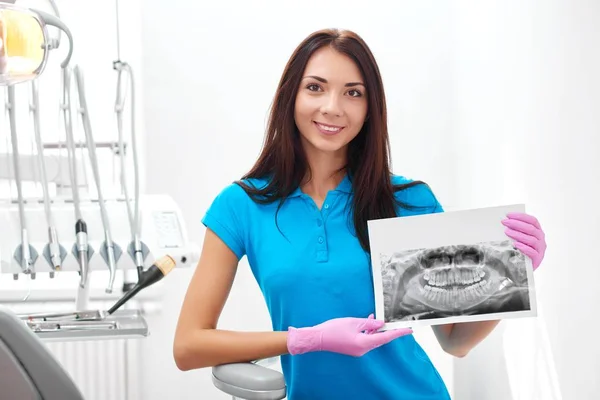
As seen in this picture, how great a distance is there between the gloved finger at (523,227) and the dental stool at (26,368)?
83 centimetres

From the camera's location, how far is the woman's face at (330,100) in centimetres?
182

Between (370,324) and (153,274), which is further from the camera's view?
(153,274)

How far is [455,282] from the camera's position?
64.4 inches

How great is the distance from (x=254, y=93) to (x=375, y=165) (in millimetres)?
1657

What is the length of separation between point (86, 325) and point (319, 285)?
90 centimetres

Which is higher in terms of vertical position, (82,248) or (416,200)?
(416,200)

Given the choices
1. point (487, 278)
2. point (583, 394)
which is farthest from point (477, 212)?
point (583, 394)

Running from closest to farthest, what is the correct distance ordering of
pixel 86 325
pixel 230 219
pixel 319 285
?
1. pixel 319 285
2. pixel 230 219
3. pixel 86 325

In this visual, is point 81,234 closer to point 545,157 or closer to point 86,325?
point 86,325

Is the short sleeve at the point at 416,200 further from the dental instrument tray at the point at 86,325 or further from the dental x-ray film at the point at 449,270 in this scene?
the dental instrument tray at the point at 86,325

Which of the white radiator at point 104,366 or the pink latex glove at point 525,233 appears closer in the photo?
the pink latex glove at point 525,233

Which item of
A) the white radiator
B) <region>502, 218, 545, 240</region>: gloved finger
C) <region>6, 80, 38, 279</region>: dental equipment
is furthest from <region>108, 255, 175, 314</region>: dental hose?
<region>502, 218, 545, 240</region>: gloved finger

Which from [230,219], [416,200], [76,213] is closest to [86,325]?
[76,213]

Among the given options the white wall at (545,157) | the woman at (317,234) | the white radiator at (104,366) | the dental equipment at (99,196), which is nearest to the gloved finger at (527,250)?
the woman at (317,234)
